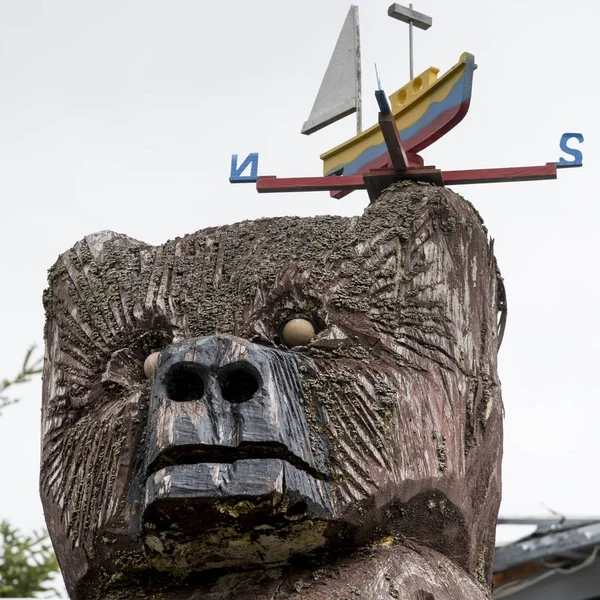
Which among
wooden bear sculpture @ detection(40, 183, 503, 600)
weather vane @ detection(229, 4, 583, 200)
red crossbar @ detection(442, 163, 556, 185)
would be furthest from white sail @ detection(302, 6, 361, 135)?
wooden bear sculpture @ detection(40, 183, 503, 600)

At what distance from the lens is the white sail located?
4816 mm

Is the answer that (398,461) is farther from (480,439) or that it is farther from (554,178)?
(554,178)

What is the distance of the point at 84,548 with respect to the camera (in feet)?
12.1

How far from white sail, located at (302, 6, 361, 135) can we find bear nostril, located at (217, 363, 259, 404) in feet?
5.04

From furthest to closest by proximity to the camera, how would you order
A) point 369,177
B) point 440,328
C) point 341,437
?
point 369,177
point 440,328
point 341,437

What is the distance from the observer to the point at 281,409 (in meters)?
3.48

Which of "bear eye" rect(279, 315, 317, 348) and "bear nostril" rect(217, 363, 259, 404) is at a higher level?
"bear eye" rect(279, 315, 317, 348)

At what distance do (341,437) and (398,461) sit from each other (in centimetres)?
15

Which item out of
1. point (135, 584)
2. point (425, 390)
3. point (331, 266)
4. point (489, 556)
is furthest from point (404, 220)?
point (135, 584)

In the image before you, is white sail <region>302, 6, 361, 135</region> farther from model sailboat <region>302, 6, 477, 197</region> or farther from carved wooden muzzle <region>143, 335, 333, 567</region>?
carved wooden muzzle <region>143, 335, 333, 567</region>

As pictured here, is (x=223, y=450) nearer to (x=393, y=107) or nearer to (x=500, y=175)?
(x=500, y=175)

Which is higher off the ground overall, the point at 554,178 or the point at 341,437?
the point at 554,178

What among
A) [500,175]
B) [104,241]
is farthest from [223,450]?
[500,175]

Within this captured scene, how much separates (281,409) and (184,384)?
24cm
